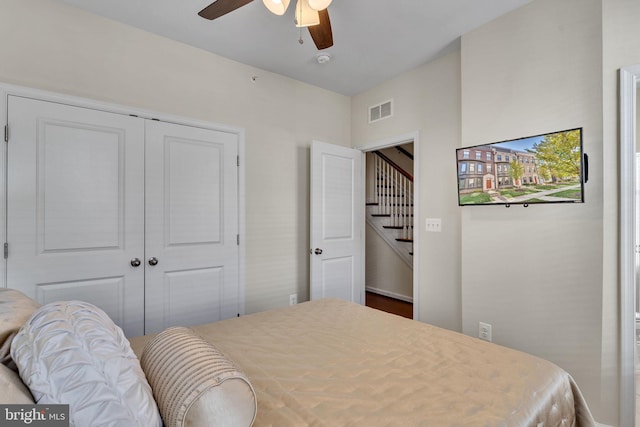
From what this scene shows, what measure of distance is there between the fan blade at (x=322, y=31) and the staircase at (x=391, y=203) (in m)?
3.23

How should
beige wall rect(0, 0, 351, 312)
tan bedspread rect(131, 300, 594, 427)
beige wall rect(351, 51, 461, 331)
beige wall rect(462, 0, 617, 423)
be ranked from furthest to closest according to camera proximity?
1. beige wall rect(351, 51, 461, 331)
2. beige wall rect(0, 0, 351, 312)
3. beige wall rect(462, 0, 617, 423)
4. tan bedspread rect(131, 300, 594, 427)

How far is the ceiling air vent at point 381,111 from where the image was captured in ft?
10.9

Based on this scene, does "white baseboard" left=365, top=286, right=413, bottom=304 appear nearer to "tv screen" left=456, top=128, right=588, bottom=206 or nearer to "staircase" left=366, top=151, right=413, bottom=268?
"staircase" left=366, top=151, right=413, bottom=268

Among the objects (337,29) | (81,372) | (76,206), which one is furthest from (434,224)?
(76,206)

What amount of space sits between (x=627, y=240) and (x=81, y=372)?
2.54 m

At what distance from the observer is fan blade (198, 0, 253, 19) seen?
65.9 inches

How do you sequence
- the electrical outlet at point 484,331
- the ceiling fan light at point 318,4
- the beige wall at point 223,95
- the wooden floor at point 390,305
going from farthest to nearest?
the wooden floor at point 390,305
the electrical outlet at point 484,331
the beige wall at point 223,95
the ceiling fan light at point 318,4

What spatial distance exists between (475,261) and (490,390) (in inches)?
56.5

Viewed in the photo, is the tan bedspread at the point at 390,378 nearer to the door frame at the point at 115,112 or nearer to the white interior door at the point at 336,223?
the door frame at the point at 115,112

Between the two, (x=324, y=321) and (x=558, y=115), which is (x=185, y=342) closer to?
(x=324, y=321)

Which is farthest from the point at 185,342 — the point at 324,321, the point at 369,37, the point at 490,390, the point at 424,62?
the point at 424,62

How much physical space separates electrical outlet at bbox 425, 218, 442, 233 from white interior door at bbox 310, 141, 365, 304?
0.89 m

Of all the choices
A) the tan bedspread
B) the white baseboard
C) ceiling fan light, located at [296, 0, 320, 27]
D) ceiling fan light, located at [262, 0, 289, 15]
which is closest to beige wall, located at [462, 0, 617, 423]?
the tan bedspread

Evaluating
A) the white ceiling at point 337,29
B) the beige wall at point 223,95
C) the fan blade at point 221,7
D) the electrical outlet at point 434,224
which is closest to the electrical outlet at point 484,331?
the electrical outlet at point 434,224
